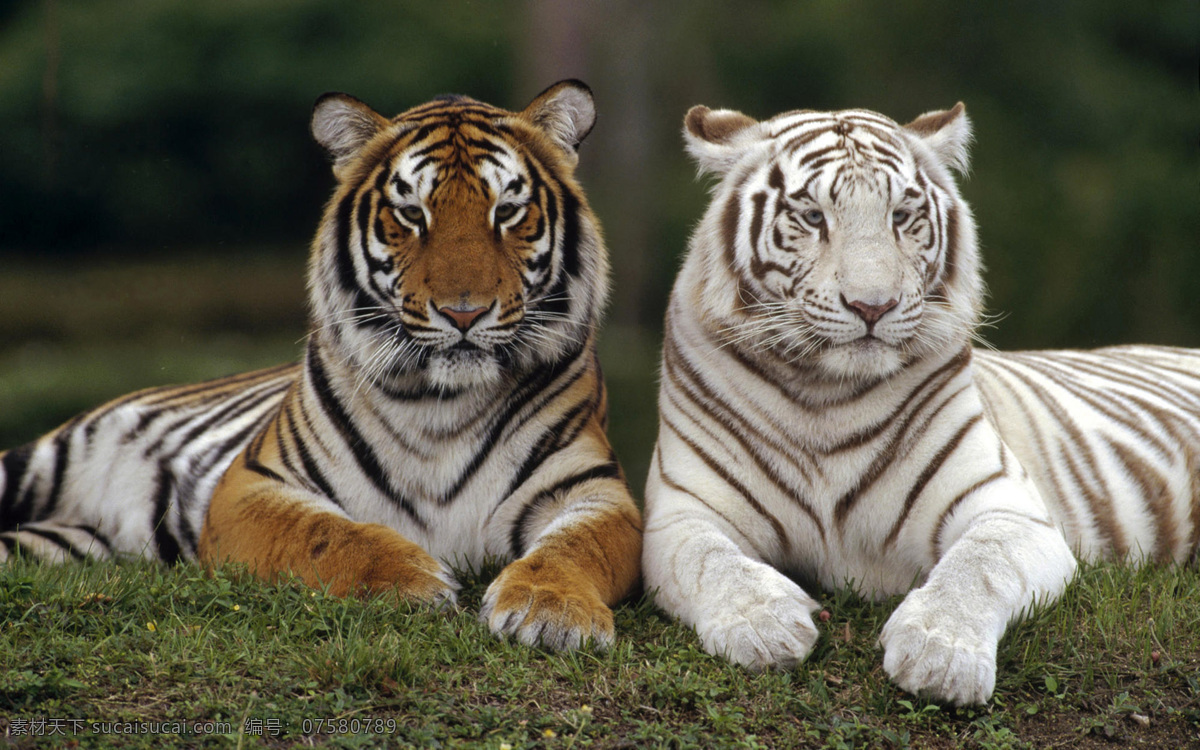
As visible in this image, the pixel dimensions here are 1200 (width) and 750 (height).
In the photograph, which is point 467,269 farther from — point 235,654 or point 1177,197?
point 1177,197

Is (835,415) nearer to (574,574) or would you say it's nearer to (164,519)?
(574,574)

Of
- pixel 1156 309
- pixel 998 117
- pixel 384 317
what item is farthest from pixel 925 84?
pixel 384 317

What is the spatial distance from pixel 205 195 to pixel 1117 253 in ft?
26.7

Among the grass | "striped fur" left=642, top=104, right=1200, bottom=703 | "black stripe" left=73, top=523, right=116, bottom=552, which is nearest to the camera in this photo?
the grass

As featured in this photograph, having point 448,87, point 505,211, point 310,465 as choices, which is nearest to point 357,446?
point 310,465

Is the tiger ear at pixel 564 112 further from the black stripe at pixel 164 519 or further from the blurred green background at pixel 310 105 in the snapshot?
A: the blurred green background at pixel 310 105

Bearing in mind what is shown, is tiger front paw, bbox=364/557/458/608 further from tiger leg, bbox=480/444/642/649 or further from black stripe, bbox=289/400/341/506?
black stripe, bbox=289/400/341/506

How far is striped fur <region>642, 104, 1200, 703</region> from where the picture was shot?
107 inches

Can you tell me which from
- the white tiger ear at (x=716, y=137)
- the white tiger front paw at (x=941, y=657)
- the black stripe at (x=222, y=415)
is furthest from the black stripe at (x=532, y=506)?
the black stripe at (x=222, y=415)

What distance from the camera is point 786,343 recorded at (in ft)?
9.70

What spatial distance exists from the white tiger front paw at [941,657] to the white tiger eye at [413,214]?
5.15ft

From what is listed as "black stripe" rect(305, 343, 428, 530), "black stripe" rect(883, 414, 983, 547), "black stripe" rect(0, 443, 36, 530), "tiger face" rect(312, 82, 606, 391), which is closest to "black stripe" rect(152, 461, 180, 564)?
"black stripe" rect(0, 443, 36, 530)

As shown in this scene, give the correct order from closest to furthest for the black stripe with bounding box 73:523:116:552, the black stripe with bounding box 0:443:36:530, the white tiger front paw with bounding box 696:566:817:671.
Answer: the white tiger front paw with bounding box 696:566:817:671 → the black stripe with bounding box 73:523:116:552 → the black stripe with bounding box 0:443:36:530

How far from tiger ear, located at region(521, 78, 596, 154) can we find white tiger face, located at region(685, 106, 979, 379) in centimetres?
31
